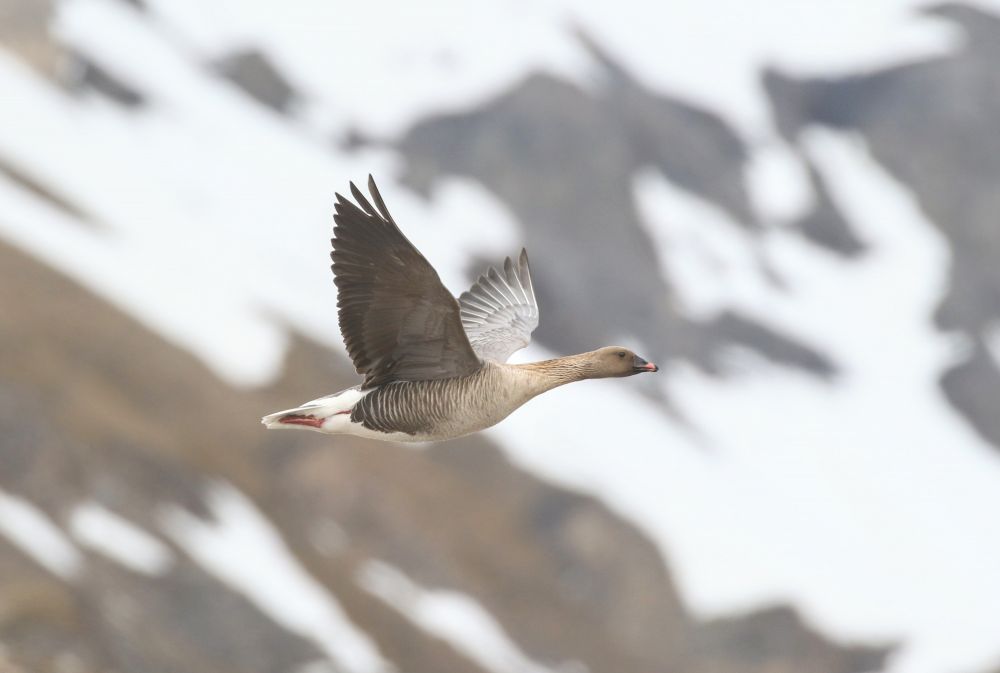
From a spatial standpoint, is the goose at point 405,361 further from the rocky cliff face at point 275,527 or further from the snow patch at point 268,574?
the snow patch at point 268,574

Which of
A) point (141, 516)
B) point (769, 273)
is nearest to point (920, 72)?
point (769, 273)

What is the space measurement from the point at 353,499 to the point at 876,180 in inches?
1764

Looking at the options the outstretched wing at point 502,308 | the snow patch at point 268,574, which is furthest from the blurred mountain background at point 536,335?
the outstretched wing at point 502,308

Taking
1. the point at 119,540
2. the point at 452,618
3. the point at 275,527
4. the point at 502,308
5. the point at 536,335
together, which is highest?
the point at 536,335

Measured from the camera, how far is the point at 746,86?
270 feet

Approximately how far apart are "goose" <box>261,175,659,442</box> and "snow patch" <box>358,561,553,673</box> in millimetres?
30368

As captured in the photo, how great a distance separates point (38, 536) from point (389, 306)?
2890 cm

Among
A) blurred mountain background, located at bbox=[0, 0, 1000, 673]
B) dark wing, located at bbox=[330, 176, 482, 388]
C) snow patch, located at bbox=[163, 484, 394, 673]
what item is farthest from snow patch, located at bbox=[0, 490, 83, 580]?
dark wing, located at bbox=[330, 176, 482, 388]

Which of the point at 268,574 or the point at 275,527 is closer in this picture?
the point at 268,574

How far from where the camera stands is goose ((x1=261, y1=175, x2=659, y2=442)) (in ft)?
43.4

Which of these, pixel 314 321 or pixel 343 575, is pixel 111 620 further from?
pixel 314 321

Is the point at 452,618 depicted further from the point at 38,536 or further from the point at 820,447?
the point at 820,447

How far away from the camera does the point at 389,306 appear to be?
44.7 ft

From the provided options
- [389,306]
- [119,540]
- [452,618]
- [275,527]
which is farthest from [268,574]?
[389,306]
